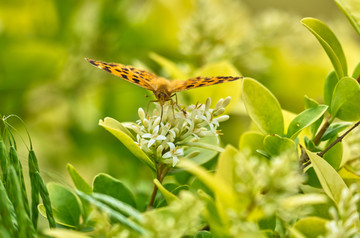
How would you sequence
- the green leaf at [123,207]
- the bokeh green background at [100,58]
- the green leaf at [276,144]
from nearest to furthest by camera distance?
the green leaf at [123,207]
the green leaf at [276,144]
the bokeh green background at [100,58]

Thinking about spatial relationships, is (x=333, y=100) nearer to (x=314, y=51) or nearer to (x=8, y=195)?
(x=8, y=195)

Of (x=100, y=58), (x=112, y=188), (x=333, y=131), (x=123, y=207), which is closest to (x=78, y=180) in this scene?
(x=112, y=188)

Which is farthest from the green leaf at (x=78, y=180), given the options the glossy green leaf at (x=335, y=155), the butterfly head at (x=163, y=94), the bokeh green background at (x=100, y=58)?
the bokeh green background at (x=100, y=58)

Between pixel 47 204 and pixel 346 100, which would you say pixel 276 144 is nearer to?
pixel 346 100

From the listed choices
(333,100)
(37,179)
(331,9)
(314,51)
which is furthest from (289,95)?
(331,9)

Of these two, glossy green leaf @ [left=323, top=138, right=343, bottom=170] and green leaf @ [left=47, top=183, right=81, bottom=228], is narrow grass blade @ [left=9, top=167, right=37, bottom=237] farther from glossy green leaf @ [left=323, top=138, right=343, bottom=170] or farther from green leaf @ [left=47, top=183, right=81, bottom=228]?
glossy green leaf @ [left=323, top=138, right=343, bottom=170]

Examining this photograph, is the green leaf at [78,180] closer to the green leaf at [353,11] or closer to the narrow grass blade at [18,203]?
the narrow grass blade at [18,203]
